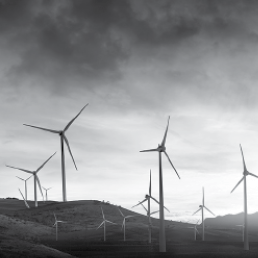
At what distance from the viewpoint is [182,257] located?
103m

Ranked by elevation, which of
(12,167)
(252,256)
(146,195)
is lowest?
(252,256)

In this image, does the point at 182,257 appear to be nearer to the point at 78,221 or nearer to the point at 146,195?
the point at 146,195

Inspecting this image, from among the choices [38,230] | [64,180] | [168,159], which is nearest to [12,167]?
[38,230]

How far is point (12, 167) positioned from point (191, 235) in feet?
226

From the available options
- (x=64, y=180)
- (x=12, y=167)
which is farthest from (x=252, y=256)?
(x=12, y=167)

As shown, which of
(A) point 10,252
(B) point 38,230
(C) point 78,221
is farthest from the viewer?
(C) point 78,221

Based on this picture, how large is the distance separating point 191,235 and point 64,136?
Result: 8450 centimetres

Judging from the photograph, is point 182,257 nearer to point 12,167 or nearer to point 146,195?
point 146,195

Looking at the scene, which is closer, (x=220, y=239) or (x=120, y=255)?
(x=120, y=255)

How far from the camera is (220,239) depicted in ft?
570

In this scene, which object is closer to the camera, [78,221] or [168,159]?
[168,159]

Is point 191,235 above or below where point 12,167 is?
below

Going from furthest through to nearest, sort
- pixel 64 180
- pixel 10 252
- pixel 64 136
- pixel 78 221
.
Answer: pixel 78 221, pixel 64 136, pixel 64 180, pixel 10 252

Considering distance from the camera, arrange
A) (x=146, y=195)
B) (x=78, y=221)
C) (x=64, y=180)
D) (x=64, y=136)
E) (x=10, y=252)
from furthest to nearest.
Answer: (x=78, y=221)
(x=146, y=195)
(x=64, y=136)
(x=64, y=180)
(x=10, y=252)
